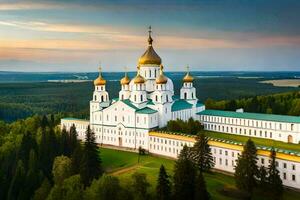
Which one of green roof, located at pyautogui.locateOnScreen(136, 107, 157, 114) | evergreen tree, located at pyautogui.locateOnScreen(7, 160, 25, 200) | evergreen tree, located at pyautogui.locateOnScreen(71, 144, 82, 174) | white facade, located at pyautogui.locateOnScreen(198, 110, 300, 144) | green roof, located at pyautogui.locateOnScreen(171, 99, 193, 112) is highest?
green roof, located at pyautogui.locateOnScreen(171, 99, 193, 112)

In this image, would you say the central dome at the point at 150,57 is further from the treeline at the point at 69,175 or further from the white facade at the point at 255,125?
the treeline at the point at 69,175

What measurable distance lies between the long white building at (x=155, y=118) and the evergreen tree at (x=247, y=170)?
26.6 ft

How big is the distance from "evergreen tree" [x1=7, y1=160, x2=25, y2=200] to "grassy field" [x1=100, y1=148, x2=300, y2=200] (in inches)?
355

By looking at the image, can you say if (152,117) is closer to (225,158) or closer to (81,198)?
(225,158)

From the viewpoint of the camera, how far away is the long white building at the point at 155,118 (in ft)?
178

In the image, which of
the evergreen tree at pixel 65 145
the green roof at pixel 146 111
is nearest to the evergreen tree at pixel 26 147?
the evergreen tree at pixel 65 145

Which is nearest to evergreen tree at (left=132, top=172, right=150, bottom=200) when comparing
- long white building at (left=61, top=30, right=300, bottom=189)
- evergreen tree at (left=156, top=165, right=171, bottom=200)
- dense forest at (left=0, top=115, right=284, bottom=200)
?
dense forest at (left=0, top=115, right=284, bottom=200)

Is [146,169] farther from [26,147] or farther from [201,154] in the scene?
[26,147]

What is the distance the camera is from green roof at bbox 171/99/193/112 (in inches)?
2404

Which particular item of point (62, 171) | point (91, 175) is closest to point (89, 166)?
point (91, 175)

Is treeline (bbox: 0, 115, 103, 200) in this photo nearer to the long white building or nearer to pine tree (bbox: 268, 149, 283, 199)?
the long white building

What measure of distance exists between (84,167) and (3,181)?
10439 millimetres

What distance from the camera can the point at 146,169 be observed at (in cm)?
4372

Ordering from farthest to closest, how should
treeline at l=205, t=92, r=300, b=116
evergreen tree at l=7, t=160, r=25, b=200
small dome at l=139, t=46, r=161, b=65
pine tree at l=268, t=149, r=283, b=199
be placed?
treeline at l=205, t=92, r=300, b=116
small dome at l=139, t=46, r=161, b=65
evergreen tree at l=7, t=160, r=25, b=200
pine tree at l=268, t=149, r=283, b=199
